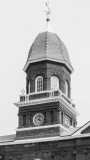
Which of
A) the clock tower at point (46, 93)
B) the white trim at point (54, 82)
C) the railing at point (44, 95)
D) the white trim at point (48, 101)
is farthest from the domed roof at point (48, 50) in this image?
the white trim at point (48, 101)

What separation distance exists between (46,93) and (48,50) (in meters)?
5.39

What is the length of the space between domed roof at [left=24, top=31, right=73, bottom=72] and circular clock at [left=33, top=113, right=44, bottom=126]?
20.9 ft

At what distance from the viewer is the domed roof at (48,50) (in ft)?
170

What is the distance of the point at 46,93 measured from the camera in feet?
164

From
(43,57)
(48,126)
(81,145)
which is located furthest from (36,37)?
(81,145)

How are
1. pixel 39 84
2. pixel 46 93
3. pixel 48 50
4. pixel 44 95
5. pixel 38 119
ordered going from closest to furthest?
1. pixel 38 119
2. pixel 46 93
3. pixel 44 95
4. pixel 39 84
5. pixel 48 50

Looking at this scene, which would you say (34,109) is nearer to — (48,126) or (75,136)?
(48,126)

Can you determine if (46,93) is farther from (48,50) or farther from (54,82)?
(48,50)

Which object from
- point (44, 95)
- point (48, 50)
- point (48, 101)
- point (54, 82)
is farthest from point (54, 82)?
point (48, 50)

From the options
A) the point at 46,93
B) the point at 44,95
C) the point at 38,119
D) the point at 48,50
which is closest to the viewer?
the point at 38,119

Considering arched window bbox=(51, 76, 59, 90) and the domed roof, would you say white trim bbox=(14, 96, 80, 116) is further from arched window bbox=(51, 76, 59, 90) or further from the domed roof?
the domed roof

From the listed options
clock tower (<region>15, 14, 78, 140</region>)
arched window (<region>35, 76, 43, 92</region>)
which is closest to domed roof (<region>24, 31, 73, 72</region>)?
clock tower (<region>15, 14, 78, 140</region>)

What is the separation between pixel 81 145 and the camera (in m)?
45.6

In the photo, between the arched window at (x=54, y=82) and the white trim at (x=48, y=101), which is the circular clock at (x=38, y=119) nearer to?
the white trim at (x=48, y=101)
